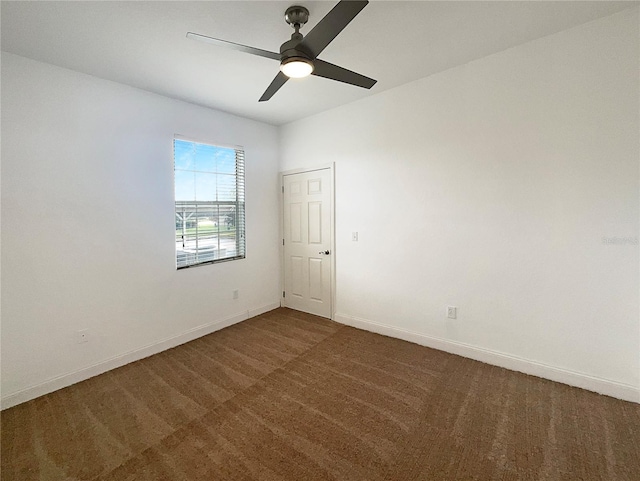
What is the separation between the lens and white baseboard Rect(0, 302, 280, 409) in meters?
2.27

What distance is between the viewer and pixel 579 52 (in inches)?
85.5

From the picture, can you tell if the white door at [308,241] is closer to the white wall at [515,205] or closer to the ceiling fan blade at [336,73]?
the white wall at [515,205]

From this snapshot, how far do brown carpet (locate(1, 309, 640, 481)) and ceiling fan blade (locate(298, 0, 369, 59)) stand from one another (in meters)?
2.43

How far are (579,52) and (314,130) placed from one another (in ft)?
8.85

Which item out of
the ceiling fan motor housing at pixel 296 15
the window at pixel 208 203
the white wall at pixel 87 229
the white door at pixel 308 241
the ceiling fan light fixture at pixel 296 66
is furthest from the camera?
the white door at pixel 308 241

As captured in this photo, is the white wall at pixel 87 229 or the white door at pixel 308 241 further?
the white door at pixel 308 241

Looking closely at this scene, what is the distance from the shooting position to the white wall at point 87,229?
2.26m

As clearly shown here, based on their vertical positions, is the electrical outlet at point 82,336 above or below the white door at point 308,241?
below

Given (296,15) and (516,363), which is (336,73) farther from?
(516,363)

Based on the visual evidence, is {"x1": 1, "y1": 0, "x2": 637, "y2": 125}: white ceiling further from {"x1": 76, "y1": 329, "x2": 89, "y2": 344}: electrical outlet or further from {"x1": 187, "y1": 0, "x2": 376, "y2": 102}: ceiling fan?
{"x1": 76, "y1": 329, "x2": 89, "y2": 344}: electrical outlet

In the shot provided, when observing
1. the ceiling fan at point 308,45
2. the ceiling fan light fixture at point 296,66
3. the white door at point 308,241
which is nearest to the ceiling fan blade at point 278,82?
the ceiling fan at point 308,45

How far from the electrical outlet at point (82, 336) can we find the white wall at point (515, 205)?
2.88 metres

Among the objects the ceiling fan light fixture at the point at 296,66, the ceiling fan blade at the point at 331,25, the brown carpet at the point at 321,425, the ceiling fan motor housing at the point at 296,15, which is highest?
the ceiling fan motor housing at the point at 296,15

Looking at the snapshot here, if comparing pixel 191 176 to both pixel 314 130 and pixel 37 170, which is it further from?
pixel 314 130
